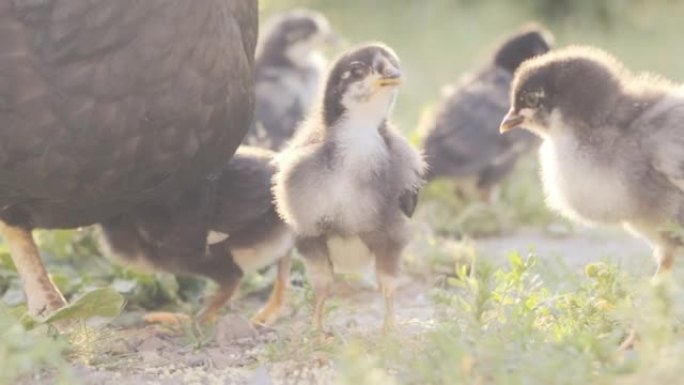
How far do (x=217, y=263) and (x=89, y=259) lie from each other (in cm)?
82

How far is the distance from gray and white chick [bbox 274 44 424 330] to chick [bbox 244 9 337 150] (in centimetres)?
236

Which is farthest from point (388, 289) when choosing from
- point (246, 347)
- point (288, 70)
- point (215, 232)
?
point (288, 70)

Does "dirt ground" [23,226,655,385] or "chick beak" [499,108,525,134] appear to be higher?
"chick beak" [499,108,525,134]

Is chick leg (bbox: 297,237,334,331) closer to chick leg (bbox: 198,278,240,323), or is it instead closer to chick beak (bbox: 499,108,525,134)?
chick leg (bbox: 198,278,240,323)

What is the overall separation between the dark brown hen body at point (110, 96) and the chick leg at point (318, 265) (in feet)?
1.15

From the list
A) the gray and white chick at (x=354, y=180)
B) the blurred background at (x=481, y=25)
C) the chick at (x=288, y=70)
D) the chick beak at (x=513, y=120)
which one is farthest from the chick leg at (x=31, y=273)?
the blurred background at (x=481, y=25)

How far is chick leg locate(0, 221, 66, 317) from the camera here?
13.8 feet

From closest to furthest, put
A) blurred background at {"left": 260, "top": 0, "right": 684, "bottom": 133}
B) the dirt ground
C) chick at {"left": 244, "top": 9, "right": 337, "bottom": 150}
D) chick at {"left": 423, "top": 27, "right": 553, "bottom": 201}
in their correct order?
1. the dirt ground
2. chick at {"left": 423, "top": 27, "right": 553, "bottom": 201}
3. chick at {"left": 244, "top": 9, "right": 337, "bottom": 150}
4. blurred background at {"left": 260, "top": 0, "right": 684, "bottom": 133}

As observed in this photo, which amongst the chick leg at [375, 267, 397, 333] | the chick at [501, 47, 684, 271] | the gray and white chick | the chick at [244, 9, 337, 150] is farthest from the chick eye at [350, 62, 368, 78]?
the chick at [244, 9, 337, 150]

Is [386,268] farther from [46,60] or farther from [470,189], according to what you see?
[470,189]

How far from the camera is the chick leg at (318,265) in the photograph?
393 centimetres

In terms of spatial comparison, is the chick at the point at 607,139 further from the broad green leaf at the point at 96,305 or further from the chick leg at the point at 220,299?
the broad green leaf at the point at 96,305

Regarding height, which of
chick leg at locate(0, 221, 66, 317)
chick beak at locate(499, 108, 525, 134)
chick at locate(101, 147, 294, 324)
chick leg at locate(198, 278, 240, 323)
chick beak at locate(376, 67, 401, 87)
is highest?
chick beak at locate(499, 108, 525, 134)

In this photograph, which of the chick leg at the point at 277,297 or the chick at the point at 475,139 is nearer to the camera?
the chick leg at the point at 277,297
